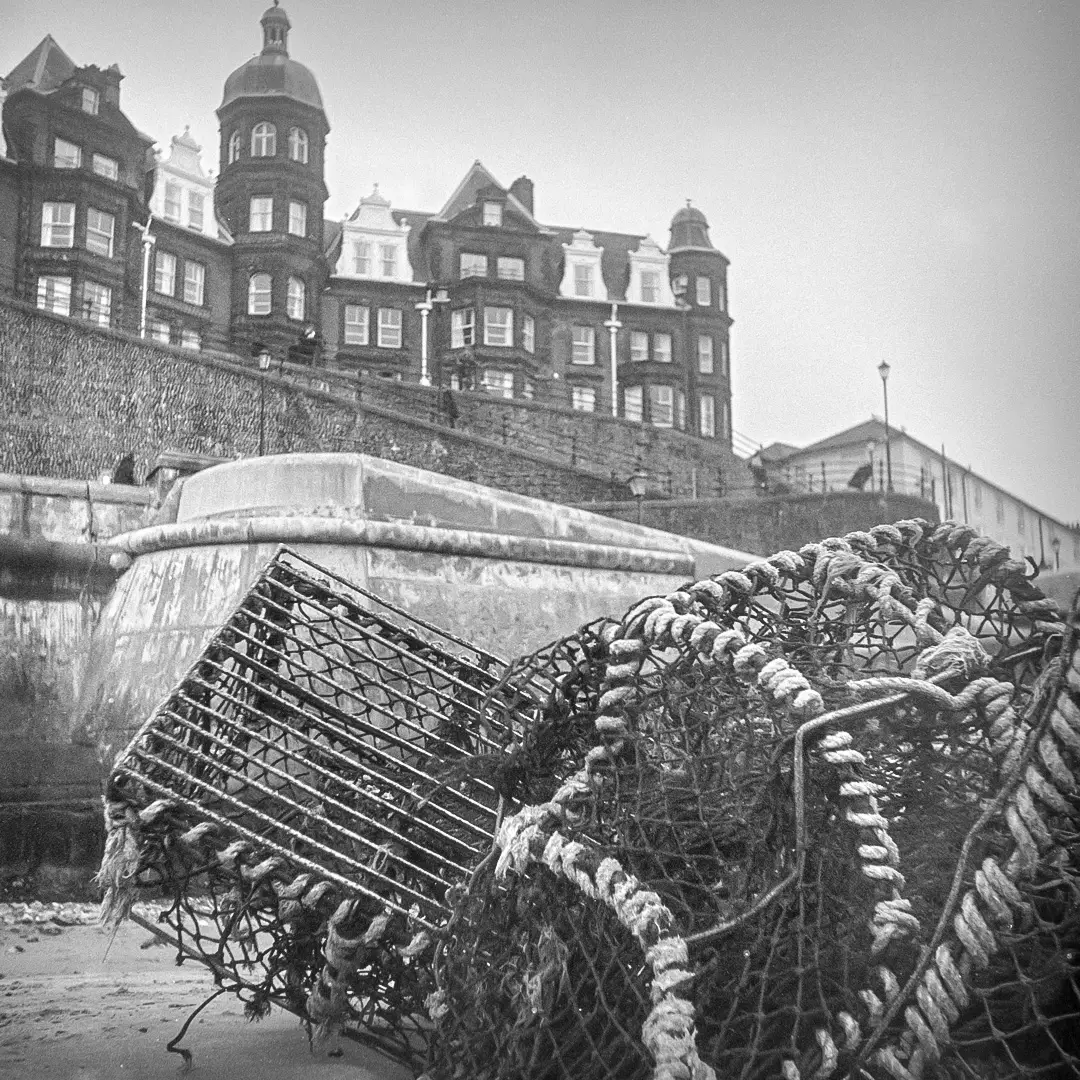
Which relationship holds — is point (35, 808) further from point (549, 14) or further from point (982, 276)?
point (982, 276)

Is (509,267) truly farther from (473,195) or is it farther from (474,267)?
(473,195)

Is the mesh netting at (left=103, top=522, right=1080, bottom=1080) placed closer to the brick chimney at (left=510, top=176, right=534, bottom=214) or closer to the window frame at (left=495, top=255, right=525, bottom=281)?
the window frame at (left=495, top=255, right=525, bottom=281)

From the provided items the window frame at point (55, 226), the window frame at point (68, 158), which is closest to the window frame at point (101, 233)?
the window frame at point (55, 226)

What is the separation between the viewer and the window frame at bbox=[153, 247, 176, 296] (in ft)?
81.3

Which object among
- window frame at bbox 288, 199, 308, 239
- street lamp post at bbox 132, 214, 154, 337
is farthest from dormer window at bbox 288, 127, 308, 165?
street lamp post at bbox 132, 214, 154, 337

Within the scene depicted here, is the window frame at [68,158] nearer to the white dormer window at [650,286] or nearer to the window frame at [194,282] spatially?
the window frame at [194,282]

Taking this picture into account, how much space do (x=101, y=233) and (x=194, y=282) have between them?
258 cm

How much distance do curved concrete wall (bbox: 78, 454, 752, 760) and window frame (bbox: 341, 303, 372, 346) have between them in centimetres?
2267

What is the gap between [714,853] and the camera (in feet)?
6.13

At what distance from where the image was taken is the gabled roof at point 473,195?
29.8 m

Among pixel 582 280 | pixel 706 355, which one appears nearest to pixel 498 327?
pixel 582 280

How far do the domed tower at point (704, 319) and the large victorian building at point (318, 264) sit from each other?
57 mm

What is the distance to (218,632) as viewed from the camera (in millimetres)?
2787

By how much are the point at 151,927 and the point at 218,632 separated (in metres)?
0.69
